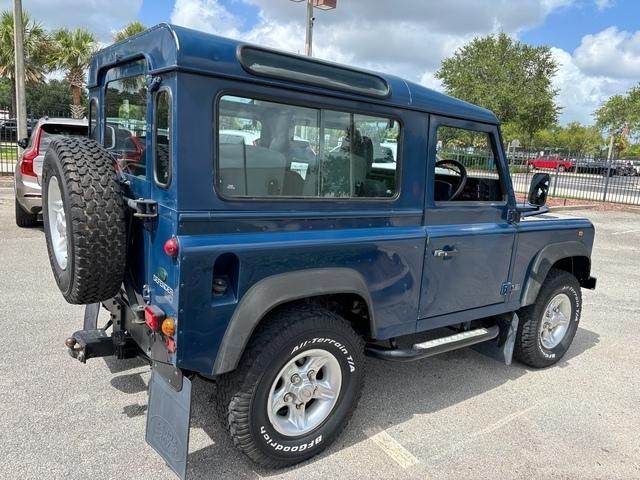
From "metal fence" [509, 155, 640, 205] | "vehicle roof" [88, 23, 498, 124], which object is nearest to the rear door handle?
"vehicle roof" [88, 23, 498, 124]

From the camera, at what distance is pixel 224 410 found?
8.55 feet

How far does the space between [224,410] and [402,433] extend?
120cm

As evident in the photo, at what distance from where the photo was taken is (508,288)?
378 cm

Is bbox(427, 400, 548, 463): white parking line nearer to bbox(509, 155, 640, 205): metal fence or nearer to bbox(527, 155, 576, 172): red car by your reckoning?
bbox(509, 155, 640, 205): metal fence

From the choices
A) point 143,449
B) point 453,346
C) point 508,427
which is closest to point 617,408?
point 508,427

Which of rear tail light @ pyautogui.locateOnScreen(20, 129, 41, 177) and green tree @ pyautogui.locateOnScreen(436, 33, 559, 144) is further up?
green tree @ pyautogui.locateOnScreen(436, 33, 559, 144)

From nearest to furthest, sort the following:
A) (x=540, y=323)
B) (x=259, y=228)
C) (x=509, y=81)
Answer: (x=259, y=228) < (x=540, y=323) < (x=509, y=81)

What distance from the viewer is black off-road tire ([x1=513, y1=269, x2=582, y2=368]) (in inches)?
161

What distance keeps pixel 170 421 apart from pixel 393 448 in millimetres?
1319

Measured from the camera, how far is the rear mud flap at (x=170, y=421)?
2.39 metres

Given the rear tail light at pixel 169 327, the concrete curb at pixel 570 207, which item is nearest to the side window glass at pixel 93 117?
the rear tail light at pixel 169 327

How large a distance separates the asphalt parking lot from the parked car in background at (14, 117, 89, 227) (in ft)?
10.3

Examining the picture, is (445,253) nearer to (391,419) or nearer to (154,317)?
(391,419)

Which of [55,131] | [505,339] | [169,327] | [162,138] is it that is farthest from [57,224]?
[55,131]
